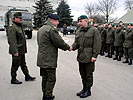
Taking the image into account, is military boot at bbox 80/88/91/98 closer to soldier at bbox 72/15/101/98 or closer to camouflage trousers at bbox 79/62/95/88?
soldier at bbox 72/15/101/98

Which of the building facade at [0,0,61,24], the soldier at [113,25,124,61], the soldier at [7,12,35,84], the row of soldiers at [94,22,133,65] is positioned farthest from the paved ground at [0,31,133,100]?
the building facade at [0,0,61,24]

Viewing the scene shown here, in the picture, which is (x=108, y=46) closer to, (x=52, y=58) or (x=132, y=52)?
(x=132, y=52)

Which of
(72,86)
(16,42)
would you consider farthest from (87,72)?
(16,42)

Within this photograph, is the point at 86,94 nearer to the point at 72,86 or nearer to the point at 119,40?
the point at 72,86

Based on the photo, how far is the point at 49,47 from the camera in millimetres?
3625

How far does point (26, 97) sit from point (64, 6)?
4088cm

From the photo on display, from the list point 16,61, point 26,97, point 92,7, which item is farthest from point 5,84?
point 92,7

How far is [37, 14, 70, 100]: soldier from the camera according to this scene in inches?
139

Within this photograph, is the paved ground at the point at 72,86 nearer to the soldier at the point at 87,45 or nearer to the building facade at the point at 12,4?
the soldier at the point at 87,45

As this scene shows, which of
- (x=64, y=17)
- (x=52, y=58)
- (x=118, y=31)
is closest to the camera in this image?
(x=52, y=58)

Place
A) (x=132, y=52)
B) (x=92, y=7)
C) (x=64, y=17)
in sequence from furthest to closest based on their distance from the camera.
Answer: (x=92, y=7) < (x=64, y=17) < (x=132, y=52)

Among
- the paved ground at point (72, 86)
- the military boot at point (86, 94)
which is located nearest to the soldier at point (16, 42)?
the paved ground at point (72, 86)

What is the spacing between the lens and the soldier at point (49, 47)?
11.6ft

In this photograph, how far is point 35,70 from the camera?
6.33 meters
